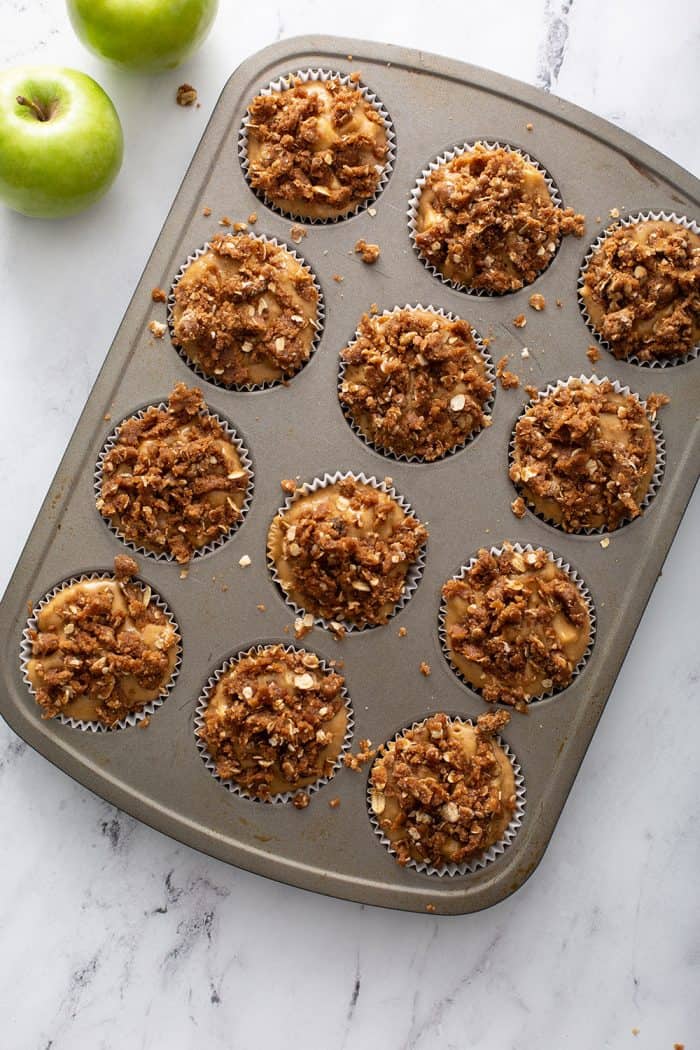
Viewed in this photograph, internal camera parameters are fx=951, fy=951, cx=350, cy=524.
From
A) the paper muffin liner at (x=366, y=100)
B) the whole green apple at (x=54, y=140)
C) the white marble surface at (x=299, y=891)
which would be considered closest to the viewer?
the whole green apple at (x=54, y=140)

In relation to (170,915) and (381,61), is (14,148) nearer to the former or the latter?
(381,61)

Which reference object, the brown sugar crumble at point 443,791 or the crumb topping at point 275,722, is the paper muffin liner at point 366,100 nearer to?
the crumb topping at point 275,722

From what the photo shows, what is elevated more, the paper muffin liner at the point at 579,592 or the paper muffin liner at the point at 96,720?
the paper muffin liner at the point at 579,592

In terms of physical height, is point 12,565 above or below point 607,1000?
above

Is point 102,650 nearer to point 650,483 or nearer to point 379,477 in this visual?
point 379,477

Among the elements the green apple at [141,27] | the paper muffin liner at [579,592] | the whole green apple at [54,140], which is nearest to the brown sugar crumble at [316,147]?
the green apple at [141,27]

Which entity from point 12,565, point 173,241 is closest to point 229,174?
point 173,241
